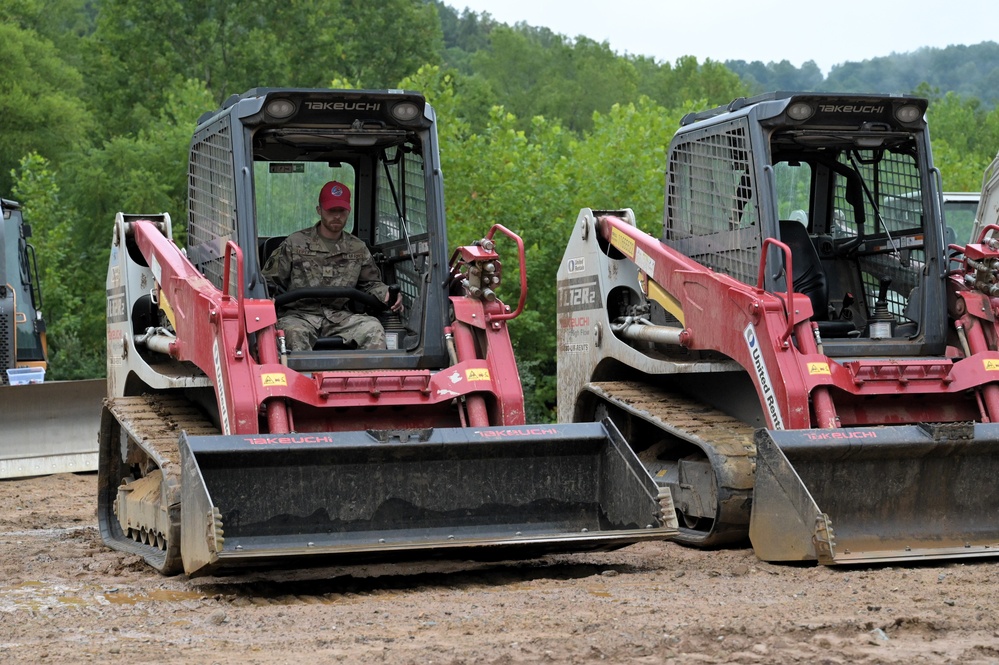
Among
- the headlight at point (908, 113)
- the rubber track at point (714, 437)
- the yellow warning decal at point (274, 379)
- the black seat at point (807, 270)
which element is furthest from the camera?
the black seat at point (807, 270)

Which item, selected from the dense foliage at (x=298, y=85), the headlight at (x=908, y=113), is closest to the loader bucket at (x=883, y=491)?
the headlight at (x=908, y=113)

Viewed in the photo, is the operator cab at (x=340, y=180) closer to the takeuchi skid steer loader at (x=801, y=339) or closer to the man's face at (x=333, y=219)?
the man's face at (x=333, y=219)

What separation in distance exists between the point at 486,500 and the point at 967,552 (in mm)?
2533

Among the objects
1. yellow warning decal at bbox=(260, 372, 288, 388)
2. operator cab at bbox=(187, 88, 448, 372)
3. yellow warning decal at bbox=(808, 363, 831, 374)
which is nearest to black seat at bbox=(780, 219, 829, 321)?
yellow warning decal at bbox=(808, 363, 831, 374)

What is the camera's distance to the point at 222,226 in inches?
355

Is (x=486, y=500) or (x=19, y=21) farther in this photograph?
(x=19, y=21)

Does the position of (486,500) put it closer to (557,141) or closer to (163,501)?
(163,501)

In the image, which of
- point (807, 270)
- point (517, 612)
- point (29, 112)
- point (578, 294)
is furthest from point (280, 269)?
point (29, 112)

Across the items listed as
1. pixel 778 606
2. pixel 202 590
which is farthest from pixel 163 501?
pixel 778 606

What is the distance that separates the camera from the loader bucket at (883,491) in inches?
300

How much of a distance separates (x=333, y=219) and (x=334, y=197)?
0.14 m

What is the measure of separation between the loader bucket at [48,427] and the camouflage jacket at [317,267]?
566 cm

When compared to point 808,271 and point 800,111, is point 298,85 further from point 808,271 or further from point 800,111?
point 800,111

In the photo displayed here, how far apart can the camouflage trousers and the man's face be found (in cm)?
61
